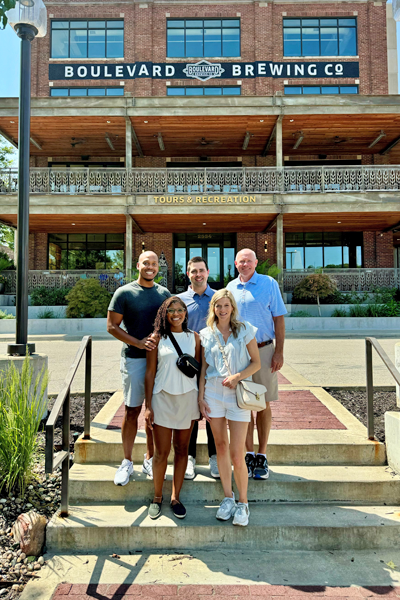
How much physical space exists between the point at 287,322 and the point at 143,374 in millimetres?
12094

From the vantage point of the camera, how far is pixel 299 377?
6.45m

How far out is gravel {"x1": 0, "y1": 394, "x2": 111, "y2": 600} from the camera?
265 centimetres

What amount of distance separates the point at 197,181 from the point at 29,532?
1508 cm

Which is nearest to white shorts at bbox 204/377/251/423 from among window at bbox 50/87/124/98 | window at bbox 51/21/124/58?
window at bbox 50/87/124/98

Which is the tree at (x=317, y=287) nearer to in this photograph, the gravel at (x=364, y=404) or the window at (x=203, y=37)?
the gravel at (x=364, y=404)

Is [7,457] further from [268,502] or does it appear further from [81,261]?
[81,261]

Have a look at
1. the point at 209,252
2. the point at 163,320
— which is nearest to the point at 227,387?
the point at 163,320

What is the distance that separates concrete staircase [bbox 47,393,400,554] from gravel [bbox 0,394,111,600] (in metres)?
0.19

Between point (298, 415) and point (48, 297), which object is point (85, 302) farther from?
point (298, 415)

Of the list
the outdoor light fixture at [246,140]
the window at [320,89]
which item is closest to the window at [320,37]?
the window at [320,89]

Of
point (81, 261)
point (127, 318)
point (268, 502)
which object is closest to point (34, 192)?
point (81, 261)

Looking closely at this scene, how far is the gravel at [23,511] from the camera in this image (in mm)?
2652

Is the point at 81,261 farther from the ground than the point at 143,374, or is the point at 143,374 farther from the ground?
the point at 81,261

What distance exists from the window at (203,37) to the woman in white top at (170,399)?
71.3 feet
